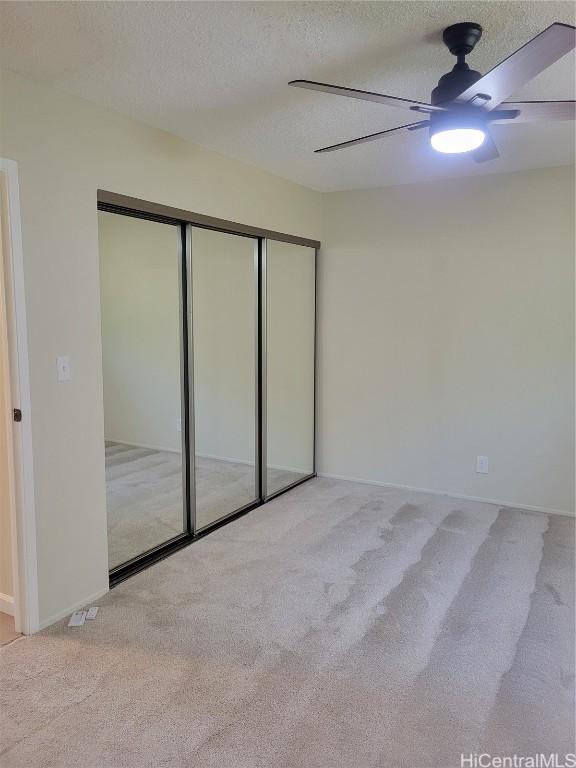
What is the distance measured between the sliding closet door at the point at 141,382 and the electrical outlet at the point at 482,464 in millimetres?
2200

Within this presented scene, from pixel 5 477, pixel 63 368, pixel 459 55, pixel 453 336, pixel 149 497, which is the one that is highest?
pixel 459 55

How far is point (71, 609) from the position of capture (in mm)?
2688

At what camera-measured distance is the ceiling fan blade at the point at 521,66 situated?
1449 millimetres

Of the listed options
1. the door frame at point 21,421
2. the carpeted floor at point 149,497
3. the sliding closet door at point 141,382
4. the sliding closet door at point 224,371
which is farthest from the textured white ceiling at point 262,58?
the carpeted floor at point 149,497

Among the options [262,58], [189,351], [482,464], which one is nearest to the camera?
[262,58]

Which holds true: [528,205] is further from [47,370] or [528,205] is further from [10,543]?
[10,543]

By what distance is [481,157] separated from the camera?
2473 mm

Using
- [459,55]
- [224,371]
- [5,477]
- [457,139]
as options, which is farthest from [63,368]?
[459,55]

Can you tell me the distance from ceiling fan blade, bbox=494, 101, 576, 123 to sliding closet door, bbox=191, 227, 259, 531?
6.62 feet

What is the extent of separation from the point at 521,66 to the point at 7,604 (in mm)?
3020

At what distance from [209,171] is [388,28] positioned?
66.7 inches

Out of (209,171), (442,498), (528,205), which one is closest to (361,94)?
(209,171)

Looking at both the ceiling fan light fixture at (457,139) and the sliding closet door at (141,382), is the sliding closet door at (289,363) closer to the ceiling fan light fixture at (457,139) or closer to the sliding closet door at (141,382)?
the sliding closet door at (141,382)

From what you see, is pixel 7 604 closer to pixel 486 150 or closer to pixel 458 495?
pixel 486 150
